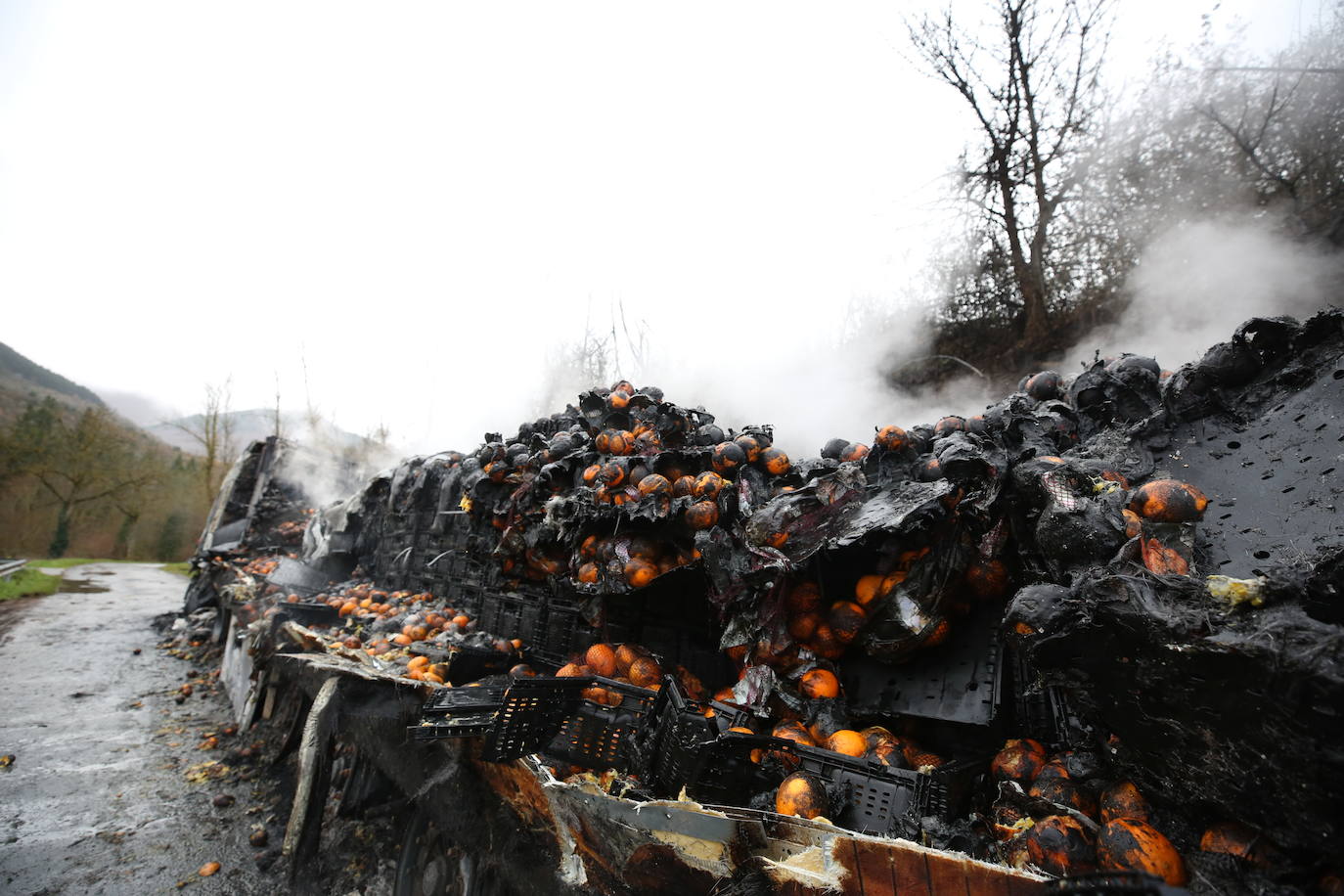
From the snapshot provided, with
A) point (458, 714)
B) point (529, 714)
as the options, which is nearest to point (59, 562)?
point (458, 714)

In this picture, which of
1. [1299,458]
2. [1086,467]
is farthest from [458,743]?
[1299,458]

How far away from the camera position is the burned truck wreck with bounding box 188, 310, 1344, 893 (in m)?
1.83

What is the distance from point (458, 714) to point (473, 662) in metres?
1.51

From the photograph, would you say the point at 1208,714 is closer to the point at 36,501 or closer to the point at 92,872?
the point at 92,872

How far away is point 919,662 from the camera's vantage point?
3408 mm

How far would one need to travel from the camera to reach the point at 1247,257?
25.9 feet

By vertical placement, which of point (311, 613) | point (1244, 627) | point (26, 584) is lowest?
point (26, 584)

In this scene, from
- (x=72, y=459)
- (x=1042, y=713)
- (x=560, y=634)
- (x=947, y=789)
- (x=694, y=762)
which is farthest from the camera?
(x=72, y=459)

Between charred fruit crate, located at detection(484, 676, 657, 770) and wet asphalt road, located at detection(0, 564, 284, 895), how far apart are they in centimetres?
287

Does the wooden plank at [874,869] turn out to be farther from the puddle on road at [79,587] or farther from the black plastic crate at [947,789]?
the puddle on road at [79,587]

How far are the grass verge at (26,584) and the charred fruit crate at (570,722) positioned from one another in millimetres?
19624

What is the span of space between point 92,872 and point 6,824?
129cm

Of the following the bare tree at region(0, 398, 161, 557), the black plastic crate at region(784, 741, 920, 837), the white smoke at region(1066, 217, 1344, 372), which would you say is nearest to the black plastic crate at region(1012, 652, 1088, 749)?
the black plastic crate at region(784, 741, 920, 837)

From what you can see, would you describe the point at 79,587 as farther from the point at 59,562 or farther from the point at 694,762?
the point at 694,762
